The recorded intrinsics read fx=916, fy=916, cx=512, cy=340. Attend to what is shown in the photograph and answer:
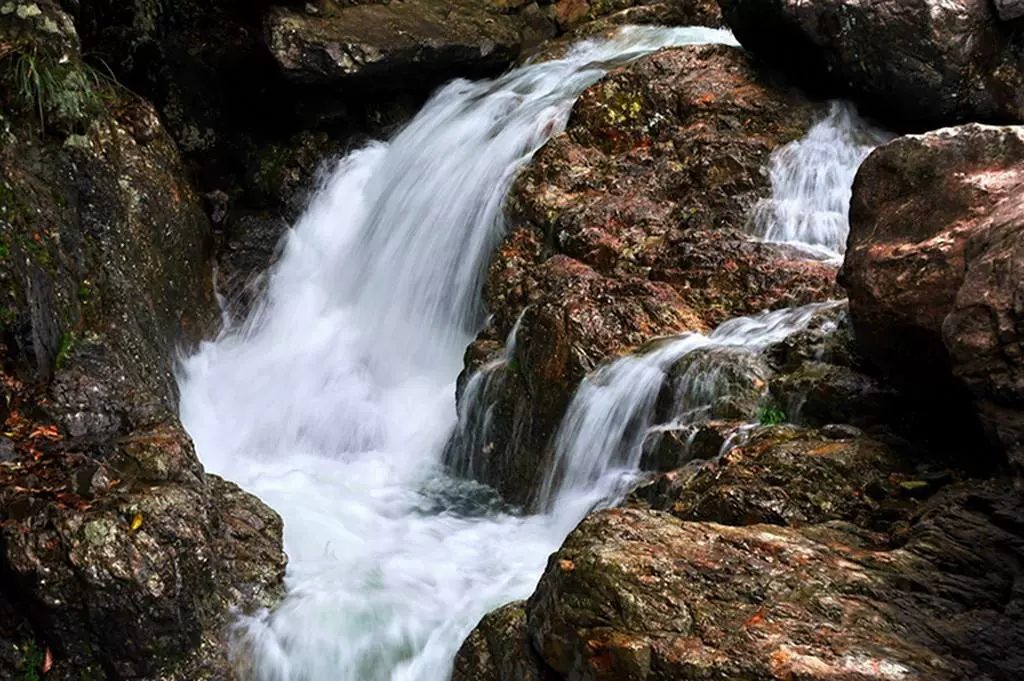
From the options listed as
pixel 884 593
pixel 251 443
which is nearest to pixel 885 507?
pixel 884 593

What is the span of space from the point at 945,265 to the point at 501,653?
274cm

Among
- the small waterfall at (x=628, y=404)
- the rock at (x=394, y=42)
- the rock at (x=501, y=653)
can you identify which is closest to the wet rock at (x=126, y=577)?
the rock at (x=501, y=653)

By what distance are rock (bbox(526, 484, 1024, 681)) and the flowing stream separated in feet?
4.99

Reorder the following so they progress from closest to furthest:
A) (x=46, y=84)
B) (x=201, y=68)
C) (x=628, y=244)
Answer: (x=46, y=84) → (x=628, y=244) → (x=201, y=68)

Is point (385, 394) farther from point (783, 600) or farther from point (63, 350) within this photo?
point (783, 600)

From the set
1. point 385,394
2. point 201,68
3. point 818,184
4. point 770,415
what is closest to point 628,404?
point 770,415

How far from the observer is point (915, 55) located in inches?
308

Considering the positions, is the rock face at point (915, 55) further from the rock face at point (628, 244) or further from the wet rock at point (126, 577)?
the wet rock at point (126, 577)

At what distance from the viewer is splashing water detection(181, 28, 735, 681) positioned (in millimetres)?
5340

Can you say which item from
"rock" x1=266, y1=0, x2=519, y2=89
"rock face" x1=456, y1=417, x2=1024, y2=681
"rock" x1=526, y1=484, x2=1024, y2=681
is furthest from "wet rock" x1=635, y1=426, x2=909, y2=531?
"rock" x1=266, y1=0, x2=519, y2=89

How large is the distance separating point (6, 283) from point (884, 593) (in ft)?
16.9

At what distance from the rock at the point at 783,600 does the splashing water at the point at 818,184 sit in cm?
372

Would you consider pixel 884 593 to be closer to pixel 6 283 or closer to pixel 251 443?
pixel 6 283

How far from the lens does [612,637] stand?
3.46 metres
